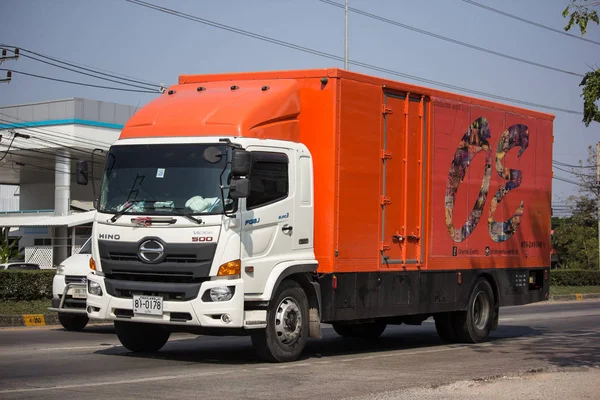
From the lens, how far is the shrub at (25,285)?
21.0 metres

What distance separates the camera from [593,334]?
1838cm

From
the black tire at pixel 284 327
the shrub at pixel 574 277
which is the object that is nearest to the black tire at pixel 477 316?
the black tire at pixel 284 327

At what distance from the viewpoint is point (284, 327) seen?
12086 millimetres

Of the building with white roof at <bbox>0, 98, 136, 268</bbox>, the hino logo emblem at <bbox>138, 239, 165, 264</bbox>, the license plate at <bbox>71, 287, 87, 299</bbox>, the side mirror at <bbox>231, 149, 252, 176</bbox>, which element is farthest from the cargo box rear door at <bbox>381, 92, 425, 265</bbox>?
the building with white roof at <bbox>0, 98, 136, 268</bbox>

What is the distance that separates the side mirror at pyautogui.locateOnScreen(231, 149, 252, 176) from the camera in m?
11.3

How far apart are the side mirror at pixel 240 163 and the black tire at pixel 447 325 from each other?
5.95 m

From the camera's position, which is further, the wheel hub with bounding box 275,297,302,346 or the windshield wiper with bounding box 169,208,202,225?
the wheel hub with bounding box 275,297,302,346

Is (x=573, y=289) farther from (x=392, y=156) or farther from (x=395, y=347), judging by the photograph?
(x=392, y=156)

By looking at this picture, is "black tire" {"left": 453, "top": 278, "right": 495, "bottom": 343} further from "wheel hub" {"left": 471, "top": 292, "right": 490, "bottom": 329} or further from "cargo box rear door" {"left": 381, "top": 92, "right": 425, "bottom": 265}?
"cargo box rear door" {"left": 381, "top": 92, "right": 425, "bottom": 265}

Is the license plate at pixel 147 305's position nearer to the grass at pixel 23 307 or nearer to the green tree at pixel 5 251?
the grass at pixel 23 307

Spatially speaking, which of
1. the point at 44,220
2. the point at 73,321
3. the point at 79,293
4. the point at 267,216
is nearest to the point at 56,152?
the point at 44,220

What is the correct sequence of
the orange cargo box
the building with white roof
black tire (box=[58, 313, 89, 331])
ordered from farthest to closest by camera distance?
the building with white roof, black tire (box=[58, 313, 89, 331]), the orange cargo box

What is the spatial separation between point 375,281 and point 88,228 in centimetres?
4351

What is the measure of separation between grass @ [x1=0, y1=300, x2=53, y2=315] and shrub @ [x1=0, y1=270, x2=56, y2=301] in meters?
0.14
